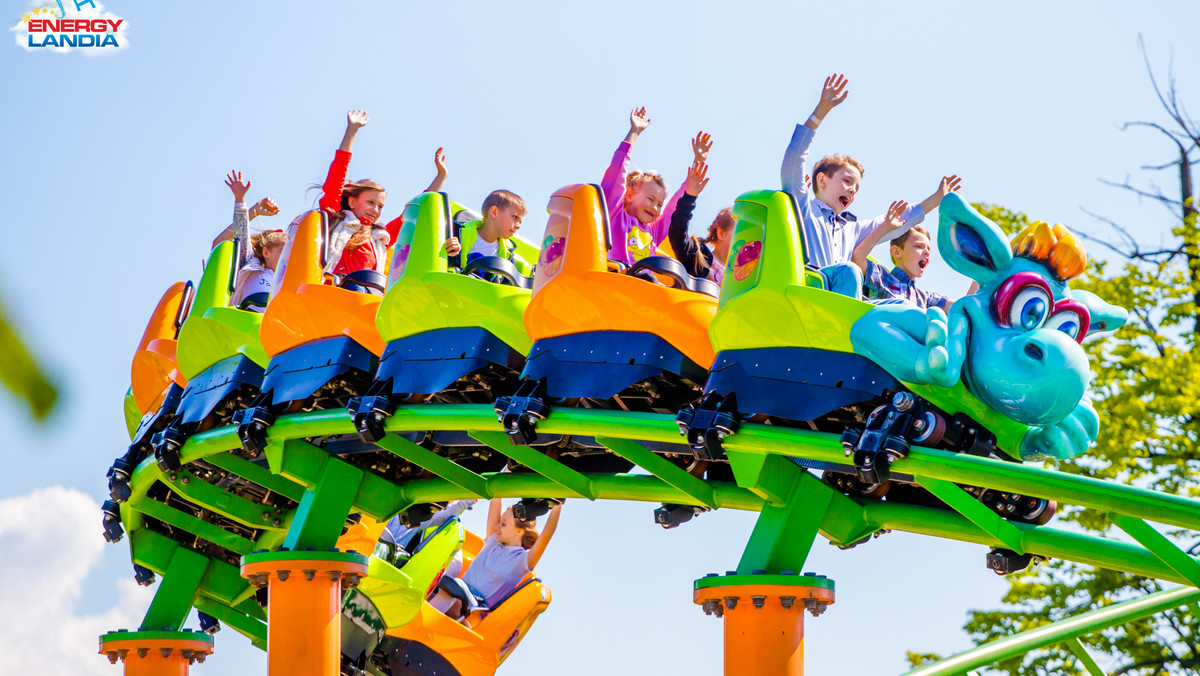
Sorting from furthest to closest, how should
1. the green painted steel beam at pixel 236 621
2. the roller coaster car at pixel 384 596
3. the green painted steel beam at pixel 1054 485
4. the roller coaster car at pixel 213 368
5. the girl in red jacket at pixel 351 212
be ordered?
1. the green painted steel beam at pixel 236 621
2. the roller coaster car at pixel 384 596
3. the roller coaster car at pixel 213 368
4. the girl in red jacket at pixel 351 212
5. the green painted steel beam at pixel 1054 485

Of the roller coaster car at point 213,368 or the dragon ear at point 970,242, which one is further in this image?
the roller coaster car at point 213,368

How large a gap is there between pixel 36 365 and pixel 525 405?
5962 millimetres

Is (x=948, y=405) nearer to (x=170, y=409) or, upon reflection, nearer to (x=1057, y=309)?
(x=1057, y=309)

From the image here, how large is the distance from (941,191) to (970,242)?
4.58 feet

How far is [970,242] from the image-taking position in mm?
5961

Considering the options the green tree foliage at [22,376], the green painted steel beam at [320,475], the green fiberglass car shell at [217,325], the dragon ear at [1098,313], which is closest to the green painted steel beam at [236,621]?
the green painted steel beam at [320,475]

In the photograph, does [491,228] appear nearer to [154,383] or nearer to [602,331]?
[602,331]

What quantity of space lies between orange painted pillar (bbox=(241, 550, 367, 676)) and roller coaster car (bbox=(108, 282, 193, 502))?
4.71 feet

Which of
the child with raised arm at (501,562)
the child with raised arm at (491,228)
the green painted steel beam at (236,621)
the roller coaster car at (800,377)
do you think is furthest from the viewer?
Answer: the child with raised arm at (501,562)

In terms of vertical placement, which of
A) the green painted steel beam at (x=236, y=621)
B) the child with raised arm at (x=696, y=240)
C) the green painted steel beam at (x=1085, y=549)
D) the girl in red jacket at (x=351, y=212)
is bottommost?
the green painted steel beam at (x=1085, y=549)

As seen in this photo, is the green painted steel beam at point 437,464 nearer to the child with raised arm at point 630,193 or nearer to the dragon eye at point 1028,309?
the child with raised arm at point 630,193

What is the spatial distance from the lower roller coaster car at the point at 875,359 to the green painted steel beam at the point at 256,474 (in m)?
3.65

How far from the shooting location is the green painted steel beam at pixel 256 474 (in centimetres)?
883

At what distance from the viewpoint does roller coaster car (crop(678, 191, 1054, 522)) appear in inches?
230
